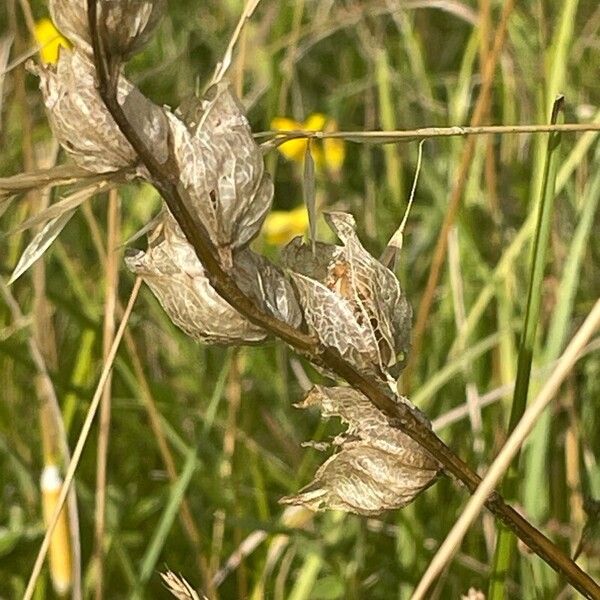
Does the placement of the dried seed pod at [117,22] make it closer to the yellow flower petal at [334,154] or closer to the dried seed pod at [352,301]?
the dried seed pod at [352,301]

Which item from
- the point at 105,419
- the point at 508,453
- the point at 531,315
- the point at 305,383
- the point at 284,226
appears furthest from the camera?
the point at 284,226

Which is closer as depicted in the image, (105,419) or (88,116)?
(88,116)

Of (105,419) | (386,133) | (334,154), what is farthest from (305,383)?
(386,133)

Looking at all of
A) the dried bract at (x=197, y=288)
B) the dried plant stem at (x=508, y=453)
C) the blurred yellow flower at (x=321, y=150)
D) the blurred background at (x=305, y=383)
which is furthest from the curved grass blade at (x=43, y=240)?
the blurred yellow flower at (x=321, y=150)

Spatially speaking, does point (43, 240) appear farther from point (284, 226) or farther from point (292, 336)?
point (284, 226)

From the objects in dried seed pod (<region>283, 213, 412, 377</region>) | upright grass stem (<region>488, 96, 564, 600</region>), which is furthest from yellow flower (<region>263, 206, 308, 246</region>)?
dried seed pod (<region>283, 213, 412, 377</region>)

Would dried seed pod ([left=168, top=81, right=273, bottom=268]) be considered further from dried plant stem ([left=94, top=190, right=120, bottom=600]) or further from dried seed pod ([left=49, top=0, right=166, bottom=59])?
dried plant stem ([left=94, top=190, right=120, bottom=600])

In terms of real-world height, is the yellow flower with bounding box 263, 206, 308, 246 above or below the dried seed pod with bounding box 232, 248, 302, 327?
below
